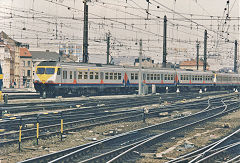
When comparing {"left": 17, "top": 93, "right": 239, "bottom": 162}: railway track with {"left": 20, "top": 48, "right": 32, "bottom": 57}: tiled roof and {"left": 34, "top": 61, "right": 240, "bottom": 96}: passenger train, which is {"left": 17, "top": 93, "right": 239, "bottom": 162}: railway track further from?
{"left": 20, "top": 48, "right": 32, "bottom": 57}: tiled roof

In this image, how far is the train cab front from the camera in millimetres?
31500

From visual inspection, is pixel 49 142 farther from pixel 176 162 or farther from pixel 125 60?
pixel 125 60

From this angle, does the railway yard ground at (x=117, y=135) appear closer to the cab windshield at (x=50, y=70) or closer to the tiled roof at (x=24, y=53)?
the cab windshield at (x=50, y=70)

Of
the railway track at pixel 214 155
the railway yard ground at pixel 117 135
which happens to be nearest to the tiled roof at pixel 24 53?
the railway yard ground at pixel 117 135

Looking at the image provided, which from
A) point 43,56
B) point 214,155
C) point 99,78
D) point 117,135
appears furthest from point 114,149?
point 43,56

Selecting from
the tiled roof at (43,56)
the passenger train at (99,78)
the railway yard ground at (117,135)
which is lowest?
the railway yard ground at (117,135)

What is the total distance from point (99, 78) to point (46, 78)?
609cm

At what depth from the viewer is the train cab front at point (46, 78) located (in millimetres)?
31500

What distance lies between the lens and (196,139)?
15117 millimetres

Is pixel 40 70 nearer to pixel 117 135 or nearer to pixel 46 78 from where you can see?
pixel 46 78

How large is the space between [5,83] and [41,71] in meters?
A: 44.8

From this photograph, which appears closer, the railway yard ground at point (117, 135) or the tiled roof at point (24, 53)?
the railway yard ground at point (117, 135)

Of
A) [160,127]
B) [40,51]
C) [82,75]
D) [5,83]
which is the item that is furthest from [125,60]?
[160,127]

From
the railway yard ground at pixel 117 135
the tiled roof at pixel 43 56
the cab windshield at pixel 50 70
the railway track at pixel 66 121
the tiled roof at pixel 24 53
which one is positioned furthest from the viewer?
the tiled roof at pixel 43 56
